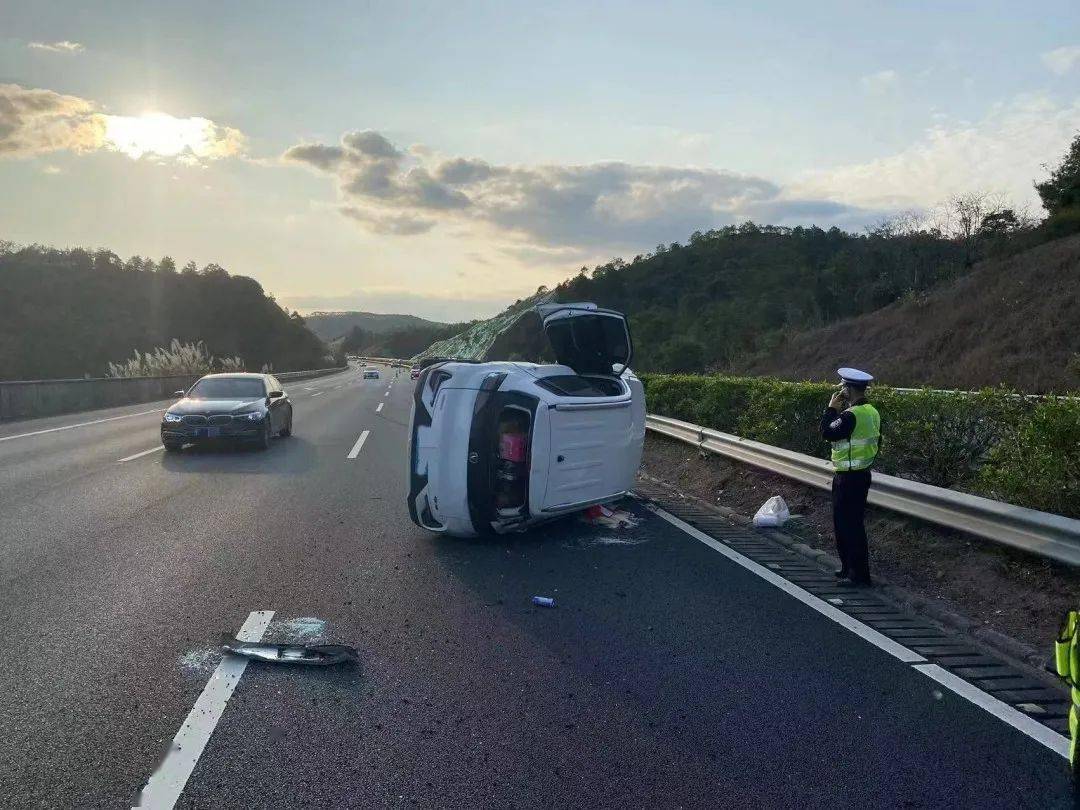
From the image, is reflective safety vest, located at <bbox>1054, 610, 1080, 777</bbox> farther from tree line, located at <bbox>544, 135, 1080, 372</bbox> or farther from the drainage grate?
tree line, located at <bbox>544, 135, 1080, 372</bbox>

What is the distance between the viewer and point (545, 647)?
4.92 meters

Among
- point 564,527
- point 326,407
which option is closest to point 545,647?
point 564,527

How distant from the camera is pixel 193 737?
3.68 meters

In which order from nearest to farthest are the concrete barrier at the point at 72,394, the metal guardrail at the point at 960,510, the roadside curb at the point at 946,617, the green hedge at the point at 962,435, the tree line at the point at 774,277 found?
1. the roadside curb at the point at 946,617
2. the metal guardrail at the point at 960,510
3. the green hedge at the point at 962,435
4. the concrete barrier at the point at 72,394
5. the tree line at the point at 774,277

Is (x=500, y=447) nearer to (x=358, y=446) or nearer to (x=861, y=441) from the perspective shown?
(x=861, y=441)

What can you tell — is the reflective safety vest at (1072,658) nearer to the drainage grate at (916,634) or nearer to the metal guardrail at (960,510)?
the drainage grate at (916,634)

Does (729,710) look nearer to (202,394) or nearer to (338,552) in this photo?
(338,552)

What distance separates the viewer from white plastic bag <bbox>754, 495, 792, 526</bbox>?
329 inches

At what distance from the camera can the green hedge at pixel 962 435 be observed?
20.5 ft

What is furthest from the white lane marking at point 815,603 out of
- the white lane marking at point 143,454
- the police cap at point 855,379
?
the white lane marking at point 143,454

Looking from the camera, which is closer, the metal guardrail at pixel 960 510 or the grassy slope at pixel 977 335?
the metal guardrail at pixel 960 510

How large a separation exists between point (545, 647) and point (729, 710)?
4.10 ft

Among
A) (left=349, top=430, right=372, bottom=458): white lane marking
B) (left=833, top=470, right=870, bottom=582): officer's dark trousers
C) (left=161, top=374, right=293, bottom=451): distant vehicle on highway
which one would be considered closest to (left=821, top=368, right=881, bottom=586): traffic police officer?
(left=833, top=470, right=870, bottom=582): officer's dark trousers

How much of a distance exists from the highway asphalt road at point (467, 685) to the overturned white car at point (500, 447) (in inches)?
14.9
